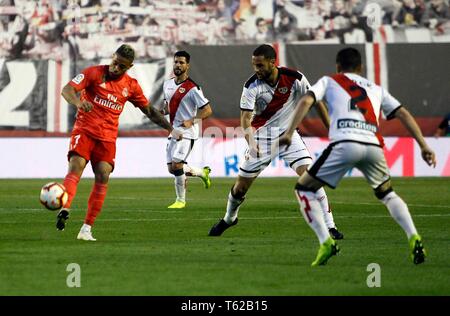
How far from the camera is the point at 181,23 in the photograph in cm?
3291

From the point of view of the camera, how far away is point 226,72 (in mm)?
31656

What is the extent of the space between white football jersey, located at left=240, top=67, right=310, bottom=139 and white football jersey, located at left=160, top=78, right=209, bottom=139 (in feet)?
21.0

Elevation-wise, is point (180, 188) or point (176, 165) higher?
point (176, 165)

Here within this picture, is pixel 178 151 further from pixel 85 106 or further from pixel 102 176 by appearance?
pixel 85 106

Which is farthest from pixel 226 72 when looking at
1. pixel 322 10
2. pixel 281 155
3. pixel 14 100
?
pixel 281 155

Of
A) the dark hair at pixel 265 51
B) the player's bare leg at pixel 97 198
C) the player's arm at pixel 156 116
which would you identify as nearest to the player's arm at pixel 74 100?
the player's bare leg at pixel 97 198

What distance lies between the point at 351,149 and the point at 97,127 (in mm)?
3946

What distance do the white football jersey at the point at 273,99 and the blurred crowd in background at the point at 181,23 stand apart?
1917 centimetres

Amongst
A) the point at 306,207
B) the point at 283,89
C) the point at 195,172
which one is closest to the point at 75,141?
the point at 283,89

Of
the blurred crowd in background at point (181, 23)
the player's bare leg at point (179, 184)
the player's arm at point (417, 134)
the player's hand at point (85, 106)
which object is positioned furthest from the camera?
the blurred crowd in background at point (181, 23)

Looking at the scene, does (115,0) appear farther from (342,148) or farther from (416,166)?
(342,148)

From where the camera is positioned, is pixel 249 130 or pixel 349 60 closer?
pixel 349 60

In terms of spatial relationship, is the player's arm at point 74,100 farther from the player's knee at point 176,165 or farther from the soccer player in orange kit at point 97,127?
the player's knee at point 176,165

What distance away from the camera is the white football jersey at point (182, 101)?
19734 millimetres
